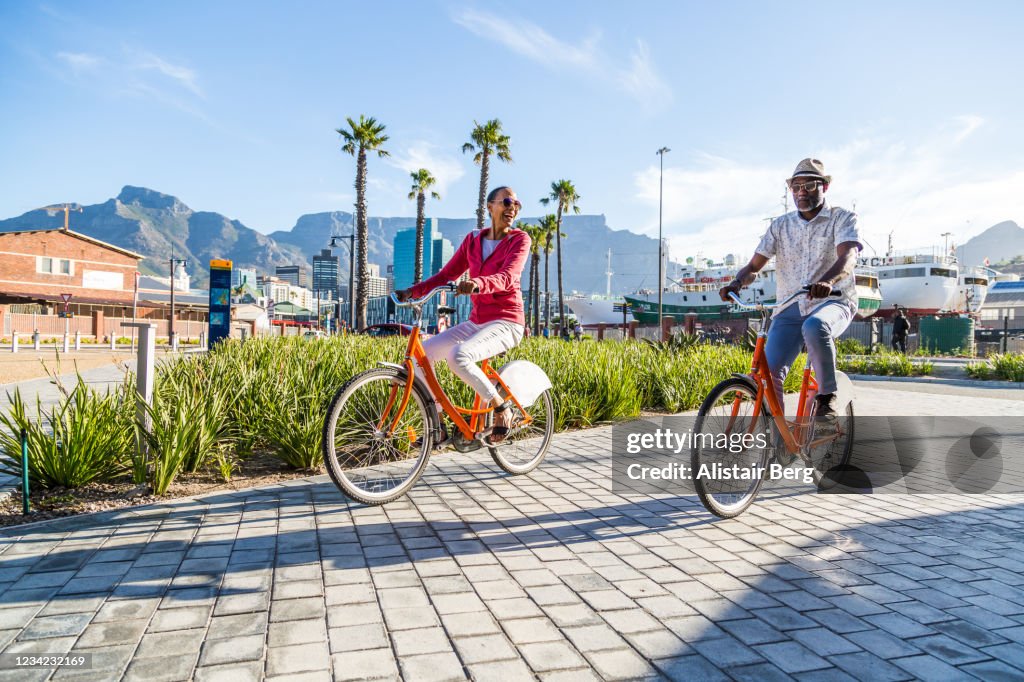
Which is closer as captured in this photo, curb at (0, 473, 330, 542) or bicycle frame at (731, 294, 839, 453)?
curb at (0, 473, 330, 542)

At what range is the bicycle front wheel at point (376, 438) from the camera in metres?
3.74

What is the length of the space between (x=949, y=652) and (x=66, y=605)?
328 centimetres

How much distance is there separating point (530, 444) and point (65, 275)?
65107 mm

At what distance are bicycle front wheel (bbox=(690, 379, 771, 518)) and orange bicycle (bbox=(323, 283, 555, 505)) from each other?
4.31ft

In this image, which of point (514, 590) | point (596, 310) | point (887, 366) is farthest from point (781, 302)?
point (596, 310)

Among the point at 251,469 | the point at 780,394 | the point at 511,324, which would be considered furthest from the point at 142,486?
the point at 780,394

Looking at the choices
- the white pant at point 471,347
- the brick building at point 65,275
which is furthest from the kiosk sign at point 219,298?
the brick building at point 65,275

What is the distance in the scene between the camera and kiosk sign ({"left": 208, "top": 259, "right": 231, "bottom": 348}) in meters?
9.37

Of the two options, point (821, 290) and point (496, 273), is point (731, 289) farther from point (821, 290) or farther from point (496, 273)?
point (496, 273)

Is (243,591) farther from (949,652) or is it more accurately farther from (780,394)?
(780,394)

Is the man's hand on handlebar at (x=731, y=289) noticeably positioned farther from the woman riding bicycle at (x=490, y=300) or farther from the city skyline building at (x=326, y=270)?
the city skyline building at (x=326, y=270)

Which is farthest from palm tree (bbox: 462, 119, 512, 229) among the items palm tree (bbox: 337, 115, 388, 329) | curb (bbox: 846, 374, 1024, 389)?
curb (bbox: 846, 374, 1024, 389)

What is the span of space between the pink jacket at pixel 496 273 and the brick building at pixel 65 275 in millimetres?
53117

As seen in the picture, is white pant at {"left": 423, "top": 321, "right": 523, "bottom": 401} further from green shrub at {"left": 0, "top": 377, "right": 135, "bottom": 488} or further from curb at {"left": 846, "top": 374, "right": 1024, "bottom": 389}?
curb at {"left": 846, "top": 374, "right": 1024, "bottom": 389}
